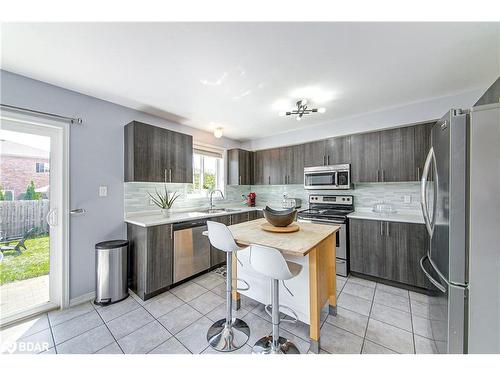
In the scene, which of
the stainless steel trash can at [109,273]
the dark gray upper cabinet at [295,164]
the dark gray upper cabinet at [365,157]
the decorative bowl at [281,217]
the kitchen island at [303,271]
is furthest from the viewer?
the dark gray upper cabinet at [295,164]

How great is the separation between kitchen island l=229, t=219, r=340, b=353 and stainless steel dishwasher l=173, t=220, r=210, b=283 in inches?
34.8

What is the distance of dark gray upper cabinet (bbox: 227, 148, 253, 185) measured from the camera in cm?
410

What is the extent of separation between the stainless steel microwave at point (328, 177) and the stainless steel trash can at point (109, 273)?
3108mm

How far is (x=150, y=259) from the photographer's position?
222 cm

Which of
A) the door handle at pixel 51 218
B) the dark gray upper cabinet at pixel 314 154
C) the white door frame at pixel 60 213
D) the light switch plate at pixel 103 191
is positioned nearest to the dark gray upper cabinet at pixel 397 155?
the dark gray upper cabinet at pixel 314 154

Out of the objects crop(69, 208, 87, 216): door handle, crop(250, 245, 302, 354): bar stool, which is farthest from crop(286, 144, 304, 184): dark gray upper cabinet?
crop(69, 208, 87, 216): door handle

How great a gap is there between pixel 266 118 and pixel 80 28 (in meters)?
2.35

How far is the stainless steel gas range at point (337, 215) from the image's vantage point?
109 inches

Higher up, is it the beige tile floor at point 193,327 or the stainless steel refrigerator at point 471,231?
the stainless steel refrigerator at point 471,231

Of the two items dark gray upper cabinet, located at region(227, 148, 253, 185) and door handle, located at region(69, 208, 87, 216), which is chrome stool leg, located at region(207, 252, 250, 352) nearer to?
door handle, located at region(69, 208, 87, 216)

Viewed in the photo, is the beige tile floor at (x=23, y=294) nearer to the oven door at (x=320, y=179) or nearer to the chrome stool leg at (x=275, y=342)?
the chrome stool leg at (x=275, y=342)

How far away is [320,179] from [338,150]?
1.92 ft
